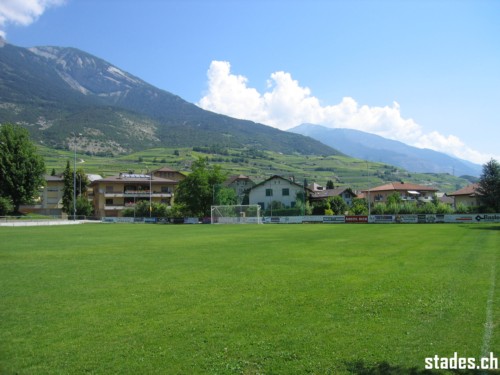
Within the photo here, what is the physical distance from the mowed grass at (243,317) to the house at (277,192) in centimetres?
8180

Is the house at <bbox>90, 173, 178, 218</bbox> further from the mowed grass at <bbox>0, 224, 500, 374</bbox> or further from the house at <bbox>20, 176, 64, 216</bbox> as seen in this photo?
the mowed grass at <bbox>0, 224, 500, 374</bbox>

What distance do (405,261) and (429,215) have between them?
50.4m

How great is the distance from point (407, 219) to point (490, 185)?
13591mm

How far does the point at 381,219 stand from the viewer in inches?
2719

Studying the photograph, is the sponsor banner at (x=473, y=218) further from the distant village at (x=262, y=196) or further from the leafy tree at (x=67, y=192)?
the leafy tree at (x=67, y=192)

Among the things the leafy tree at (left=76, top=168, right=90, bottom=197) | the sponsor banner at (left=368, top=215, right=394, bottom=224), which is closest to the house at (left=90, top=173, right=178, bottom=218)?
the leafy tree at (left=76, top=168, right=90, bottom=197)

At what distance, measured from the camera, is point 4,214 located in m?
76.8

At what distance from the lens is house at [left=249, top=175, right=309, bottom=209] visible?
9969cm

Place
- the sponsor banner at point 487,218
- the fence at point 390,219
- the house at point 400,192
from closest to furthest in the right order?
the sponsor banner at point 487,218
the fence at point 390,219
the house at point 400,192

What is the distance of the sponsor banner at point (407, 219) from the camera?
Result: 65.2 m

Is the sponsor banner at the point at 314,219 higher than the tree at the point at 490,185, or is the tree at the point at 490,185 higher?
the tree at the point at 490,185

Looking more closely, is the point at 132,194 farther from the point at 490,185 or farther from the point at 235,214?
the point at 490,185

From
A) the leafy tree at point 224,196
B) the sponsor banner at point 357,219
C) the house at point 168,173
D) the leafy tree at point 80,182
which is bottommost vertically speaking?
the sponsor banner at point 357,219

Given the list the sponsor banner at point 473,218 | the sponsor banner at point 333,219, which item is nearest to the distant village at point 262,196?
the sponsor banner at point 333,219
